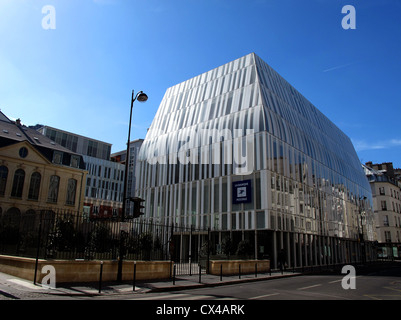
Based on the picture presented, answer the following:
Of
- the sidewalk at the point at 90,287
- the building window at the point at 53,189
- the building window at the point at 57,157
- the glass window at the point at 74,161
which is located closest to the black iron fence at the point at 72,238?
the sidewalk at the point at 90,287

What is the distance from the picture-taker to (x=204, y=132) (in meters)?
37.0

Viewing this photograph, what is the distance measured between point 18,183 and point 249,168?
2812cm

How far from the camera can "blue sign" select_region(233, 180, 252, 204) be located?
30.8 m

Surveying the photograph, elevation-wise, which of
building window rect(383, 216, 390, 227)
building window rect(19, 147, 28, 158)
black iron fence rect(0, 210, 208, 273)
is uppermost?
building window rect(19, 147, 28, 158)

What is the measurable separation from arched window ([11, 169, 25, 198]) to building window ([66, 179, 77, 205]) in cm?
594

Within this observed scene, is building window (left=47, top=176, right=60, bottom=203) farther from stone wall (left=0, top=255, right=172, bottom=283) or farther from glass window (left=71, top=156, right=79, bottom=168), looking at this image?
stone wall (left=0, top=255, right=172, bottom=283)

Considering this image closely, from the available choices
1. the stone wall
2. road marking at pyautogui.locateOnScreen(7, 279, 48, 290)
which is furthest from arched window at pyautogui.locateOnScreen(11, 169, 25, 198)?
road marking at pyautogui.locateOnScreen(7, 279, 48, 290)

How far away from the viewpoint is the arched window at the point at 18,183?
1522 inches

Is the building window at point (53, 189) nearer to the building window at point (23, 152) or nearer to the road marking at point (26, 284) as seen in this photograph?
the building window at point (23, 152)

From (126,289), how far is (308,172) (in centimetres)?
3038

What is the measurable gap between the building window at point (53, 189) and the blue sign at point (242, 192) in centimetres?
2456

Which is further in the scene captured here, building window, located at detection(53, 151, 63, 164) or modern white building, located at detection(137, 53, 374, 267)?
building window, located at detection(53, 151, 63, 164)
